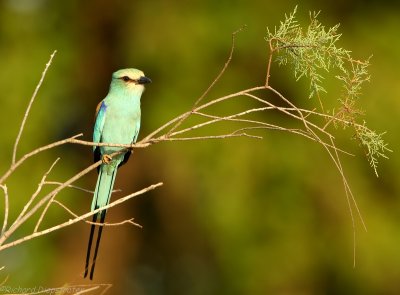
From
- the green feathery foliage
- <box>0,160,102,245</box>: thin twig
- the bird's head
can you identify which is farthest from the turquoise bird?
<box>0,160,102,245</box>: thin twig

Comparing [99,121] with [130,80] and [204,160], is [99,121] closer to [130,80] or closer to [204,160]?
[130,80]

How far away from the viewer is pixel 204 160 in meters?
8.27

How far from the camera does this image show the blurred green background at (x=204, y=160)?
836 centimetres

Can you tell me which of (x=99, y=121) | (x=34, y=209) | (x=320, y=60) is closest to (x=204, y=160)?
(x=99, y=121)

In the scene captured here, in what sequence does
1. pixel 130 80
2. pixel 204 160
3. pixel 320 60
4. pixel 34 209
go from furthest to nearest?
pixel 204 160 < pixel 130 80 < pixel 320 60 < pixel 34 209

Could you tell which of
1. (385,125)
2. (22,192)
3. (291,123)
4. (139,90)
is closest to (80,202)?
(22,192)

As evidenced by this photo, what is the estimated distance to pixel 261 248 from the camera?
8555 millimetres

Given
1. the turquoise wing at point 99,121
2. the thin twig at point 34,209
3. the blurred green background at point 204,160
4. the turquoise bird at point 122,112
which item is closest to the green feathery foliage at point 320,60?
the thin twig at point 34,209

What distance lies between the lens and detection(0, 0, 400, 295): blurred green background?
27.4 feet

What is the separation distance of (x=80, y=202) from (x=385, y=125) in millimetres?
3075

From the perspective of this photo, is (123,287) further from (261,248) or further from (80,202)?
(261,248)

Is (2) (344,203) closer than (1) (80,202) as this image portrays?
Yes

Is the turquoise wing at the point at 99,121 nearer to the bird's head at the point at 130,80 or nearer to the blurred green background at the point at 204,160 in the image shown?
the bird's head at the point at 130,80

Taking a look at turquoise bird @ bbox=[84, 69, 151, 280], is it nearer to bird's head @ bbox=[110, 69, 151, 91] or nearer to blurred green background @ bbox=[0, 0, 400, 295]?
bird's head @ bbox=[110, 69, 151, 91]
